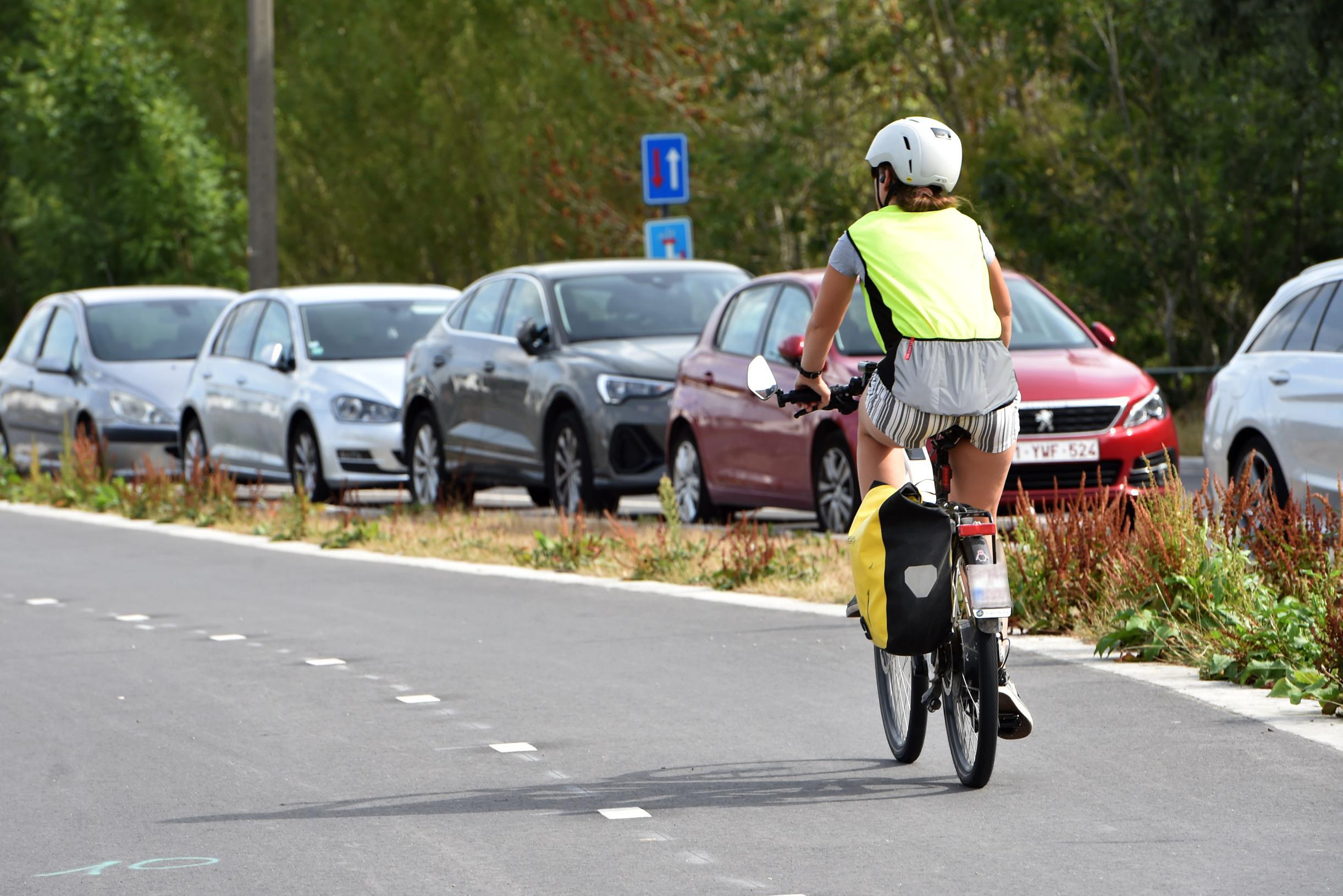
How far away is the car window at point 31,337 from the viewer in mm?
22547

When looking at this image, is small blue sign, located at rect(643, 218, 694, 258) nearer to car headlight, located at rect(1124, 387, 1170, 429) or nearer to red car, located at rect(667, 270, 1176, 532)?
red car, located at rect(667, 270, 1176, 532)

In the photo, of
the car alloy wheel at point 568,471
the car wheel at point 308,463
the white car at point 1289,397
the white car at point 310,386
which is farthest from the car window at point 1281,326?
the car wheel at point 308,463

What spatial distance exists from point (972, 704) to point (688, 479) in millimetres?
9026

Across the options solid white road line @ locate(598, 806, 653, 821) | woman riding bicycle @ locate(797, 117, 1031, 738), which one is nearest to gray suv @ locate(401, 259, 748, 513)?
woman riding bicycle @ locate(797, 117, 1031, 738)

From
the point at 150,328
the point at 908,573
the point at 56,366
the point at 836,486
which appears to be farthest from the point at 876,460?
the point at 150,328

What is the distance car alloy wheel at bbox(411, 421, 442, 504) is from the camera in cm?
1772

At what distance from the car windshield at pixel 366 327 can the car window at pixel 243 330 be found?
0.77 metres

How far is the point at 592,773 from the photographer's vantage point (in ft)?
23.4

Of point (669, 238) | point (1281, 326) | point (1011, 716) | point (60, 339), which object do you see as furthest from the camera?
point (669, 238)

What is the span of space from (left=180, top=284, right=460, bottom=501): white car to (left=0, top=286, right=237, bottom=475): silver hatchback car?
570 mm

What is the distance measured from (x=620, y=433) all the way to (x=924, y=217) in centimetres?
926

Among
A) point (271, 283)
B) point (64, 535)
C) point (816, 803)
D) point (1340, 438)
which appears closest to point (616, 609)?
point (1340, 438)

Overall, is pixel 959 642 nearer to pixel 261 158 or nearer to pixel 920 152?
pixel 920 152

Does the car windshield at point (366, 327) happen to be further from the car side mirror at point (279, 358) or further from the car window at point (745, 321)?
the car window at point (745, 321)
